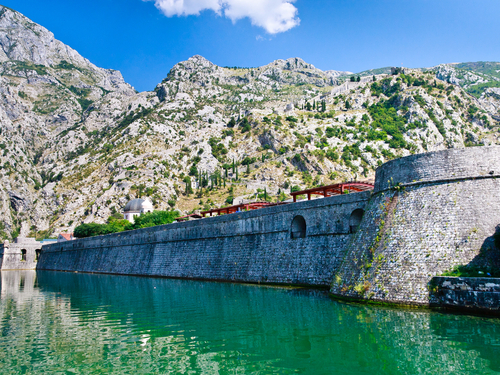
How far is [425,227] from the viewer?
15.7 metres

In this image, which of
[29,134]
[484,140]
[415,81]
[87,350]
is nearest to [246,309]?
[87,350]

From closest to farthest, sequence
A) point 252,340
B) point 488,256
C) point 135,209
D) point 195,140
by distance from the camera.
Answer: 1. point 252,340
2. point 488,256
3. point 135,209
4. point 195,140

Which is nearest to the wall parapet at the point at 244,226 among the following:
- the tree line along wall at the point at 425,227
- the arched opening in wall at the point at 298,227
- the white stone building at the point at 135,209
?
the arched opening in wall at the point at 298,227

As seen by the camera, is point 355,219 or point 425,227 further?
point 355,219

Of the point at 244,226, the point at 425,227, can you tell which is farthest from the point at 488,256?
the point at 244,226

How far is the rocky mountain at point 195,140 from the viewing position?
106 metres

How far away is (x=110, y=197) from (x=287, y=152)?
49.5 m

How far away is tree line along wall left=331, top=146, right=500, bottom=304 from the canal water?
1.16m

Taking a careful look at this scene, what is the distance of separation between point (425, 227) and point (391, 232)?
1.34 m

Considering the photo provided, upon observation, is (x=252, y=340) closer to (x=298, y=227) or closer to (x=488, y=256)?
(x=488, y=256)

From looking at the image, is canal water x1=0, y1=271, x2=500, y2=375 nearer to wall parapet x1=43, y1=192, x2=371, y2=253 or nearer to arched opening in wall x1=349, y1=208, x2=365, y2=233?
arched opening in wall x1=349, y1=208, x2=365, y2=233

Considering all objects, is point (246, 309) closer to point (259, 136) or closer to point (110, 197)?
point (110, 197)

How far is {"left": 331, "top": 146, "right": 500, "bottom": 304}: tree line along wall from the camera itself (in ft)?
48.0

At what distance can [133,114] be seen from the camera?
141 metres
